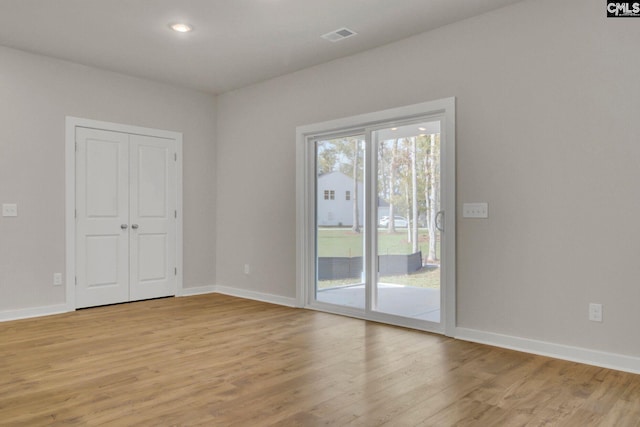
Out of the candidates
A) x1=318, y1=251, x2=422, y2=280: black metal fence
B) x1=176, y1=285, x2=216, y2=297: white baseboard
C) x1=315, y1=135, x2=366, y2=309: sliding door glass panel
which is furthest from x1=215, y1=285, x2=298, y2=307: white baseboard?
x1=318, y1=251, x2=422, y2=280: black metal fence

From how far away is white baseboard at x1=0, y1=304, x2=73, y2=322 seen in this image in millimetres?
4602

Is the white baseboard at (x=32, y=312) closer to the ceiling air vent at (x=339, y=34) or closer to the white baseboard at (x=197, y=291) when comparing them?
the white baseboard at (x=197, y=291)

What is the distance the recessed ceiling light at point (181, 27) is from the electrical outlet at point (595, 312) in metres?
A: 4.03

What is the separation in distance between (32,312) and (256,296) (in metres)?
2.46

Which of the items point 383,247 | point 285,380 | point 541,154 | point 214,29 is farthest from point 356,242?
point 214,29

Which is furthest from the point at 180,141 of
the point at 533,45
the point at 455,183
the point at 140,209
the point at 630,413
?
the point at 630,413

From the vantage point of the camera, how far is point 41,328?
14.1 feet

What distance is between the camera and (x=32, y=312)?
4766mm

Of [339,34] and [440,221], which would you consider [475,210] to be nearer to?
[440,221]

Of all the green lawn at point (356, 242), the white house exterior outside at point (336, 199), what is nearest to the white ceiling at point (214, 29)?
the white house exterior outside at point (336, 199)

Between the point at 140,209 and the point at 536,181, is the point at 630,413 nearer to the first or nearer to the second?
the point at 536,181

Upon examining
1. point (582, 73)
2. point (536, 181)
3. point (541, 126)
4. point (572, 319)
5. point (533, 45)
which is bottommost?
point (572, 319)

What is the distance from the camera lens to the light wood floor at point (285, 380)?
2.39 m

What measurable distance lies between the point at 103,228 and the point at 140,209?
508mm
